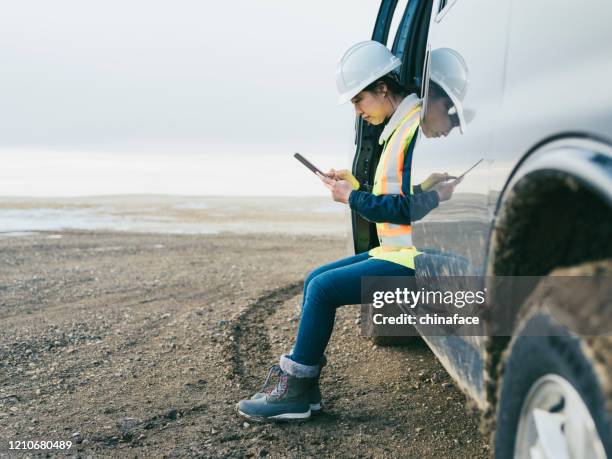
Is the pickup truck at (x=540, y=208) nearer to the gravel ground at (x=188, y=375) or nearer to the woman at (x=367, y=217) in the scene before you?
the woman at (x=367, y=217)

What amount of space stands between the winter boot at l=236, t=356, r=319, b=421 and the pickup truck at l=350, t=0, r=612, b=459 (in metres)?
1.13

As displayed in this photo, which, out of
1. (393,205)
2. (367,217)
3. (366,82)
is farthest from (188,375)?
(366,82)

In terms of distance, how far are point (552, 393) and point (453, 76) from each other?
1.34 metres

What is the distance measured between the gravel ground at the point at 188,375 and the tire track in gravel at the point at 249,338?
1 cm

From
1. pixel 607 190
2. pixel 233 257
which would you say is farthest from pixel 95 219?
pixel 607 190

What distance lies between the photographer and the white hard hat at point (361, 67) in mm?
3447

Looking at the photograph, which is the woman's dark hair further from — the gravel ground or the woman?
the gravel ground

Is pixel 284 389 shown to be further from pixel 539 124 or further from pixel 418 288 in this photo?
pixel 539 124

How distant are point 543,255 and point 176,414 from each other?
247 cm

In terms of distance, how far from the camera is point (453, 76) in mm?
2600

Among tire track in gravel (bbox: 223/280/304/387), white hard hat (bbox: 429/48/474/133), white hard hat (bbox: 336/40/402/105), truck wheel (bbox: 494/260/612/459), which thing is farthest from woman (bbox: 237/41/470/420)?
truck wheel (bbox: 494/260/612/459)

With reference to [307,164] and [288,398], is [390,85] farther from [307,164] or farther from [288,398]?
[288,398]

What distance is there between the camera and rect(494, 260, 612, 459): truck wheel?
146 centimetres

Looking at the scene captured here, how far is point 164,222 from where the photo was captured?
55.5 ft
